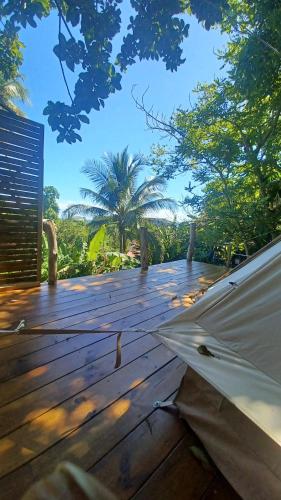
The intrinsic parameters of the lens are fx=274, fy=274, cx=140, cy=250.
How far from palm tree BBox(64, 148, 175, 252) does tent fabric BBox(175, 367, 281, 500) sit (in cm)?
953

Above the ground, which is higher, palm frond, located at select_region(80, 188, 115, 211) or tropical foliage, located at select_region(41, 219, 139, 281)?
palm frond, located at select_region(80, 188, 115, 211)

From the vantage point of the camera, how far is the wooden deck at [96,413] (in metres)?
1.04

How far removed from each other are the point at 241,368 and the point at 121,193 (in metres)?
10.5

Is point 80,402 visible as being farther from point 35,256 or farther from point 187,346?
point 35,256

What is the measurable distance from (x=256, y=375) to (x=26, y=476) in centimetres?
93

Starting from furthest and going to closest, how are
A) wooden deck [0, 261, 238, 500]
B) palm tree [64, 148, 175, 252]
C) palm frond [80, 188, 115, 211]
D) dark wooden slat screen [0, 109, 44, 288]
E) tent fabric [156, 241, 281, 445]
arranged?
palm frond [80, 188, 115, 211] → palm tree [64, 148, 175, 252] → dark wooden slat screen [0, 109, 44, 288] → wooden deck [0, 261, 238, 500] → tent fabric [156, 241, 281, 445]

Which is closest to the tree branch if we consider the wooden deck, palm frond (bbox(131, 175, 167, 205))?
the wooden deck

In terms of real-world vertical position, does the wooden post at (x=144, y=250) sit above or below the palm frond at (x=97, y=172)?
below

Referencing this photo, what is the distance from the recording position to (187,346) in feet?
3.60

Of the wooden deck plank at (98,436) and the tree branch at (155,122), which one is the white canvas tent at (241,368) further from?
the tree branch at (155,122)

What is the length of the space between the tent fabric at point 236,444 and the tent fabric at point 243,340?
0.29 m

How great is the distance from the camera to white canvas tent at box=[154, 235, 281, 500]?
82cm

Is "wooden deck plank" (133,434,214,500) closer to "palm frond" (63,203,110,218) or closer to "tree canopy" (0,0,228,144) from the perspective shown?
"tree canopy" (0,0,228,144)

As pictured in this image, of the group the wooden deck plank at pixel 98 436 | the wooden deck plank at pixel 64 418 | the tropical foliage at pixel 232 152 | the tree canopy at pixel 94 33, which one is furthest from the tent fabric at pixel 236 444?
the tropical foliage at pixel 232 152
